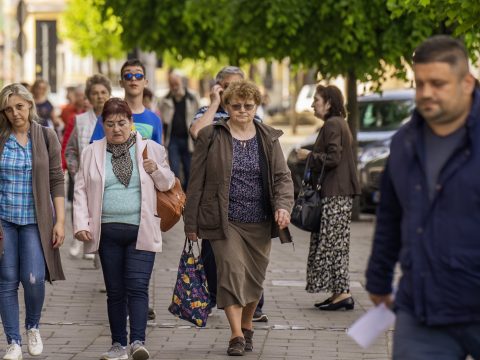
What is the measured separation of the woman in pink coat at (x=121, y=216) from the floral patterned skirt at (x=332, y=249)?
8.74 ft

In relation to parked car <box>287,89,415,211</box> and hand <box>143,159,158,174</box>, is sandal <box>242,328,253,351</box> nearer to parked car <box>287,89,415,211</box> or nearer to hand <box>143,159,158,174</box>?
hand <box>143,159,158,174</box>

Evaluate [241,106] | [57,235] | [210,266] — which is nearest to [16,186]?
[57,235]

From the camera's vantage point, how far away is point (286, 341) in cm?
932

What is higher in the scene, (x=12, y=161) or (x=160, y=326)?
(x=12, y=161)

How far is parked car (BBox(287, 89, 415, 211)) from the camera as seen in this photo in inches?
744

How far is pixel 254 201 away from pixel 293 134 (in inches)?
1650

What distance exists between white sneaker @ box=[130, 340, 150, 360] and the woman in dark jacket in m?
2.77

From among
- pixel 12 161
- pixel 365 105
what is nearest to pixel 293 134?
pixel 365 105

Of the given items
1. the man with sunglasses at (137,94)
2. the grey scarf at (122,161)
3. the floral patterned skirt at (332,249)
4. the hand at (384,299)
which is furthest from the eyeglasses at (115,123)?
the hand at (384,299)

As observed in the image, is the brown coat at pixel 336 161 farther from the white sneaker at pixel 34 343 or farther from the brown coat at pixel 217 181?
the white sneaker at pixel 34 343

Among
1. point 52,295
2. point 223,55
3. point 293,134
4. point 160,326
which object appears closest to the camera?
point 160,326

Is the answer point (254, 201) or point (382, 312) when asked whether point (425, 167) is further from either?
point (254, 201)

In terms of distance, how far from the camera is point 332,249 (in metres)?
11.0

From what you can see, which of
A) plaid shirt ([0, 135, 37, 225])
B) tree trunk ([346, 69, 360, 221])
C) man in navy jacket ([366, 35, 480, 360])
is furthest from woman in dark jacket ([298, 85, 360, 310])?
tree trunk ([346, 69, 360, 221])
